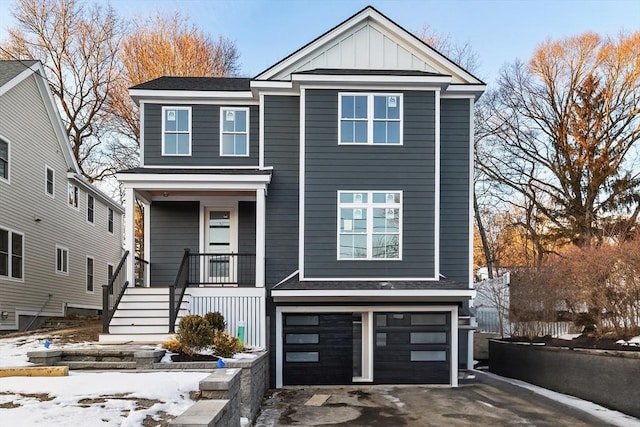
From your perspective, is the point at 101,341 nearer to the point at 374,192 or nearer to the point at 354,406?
the point at 354,406

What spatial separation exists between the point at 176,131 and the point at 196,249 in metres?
3.01

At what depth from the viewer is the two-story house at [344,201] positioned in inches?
452

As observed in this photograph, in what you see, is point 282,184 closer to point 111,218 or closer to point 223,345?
point 223,345

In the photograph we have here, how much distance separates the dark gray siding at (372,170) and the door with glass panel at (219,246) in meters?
2.46

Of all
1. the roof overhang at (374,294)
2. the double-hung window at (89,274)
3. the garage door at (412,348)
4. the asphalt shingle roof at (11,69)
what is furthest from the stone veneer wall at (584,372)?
the double-hung window at (89,274)

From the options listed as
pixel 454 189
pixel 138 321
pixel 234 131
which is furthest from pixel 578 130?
pixel 138 321

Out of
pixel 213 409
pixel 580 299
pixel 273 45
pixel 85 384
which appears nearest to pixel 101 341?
pixel 85 384

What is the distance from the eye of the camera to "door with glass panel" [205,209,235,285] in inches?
509

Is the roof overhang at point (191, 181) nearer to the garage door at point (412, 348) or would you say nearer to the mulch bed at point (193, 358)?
the garage door at point (412, 348)

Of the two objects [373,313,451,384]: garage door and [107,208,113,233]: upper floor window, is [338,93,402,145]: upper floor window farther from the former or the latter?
[107,208,113,233]: upper floor window

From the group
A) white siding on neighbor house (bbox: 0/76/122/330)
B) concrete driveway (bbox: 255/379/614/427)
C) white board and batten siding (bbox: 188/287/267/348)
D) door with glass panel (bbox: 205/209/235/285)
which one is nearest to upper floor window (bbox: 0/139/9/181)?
white siding on neighbor house (bbox: 0/76/122/330)

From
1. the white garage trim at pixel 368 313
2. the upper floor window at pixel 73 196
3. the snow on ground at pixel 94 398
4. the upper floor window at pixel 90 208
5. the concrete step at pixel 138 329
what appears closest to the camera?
the snow on ground at pixel 94 398

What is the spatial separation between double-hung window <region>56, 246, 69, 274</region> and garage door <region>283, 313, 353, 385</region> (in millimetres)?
9724

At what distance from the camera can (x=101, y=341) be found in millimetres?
9602
